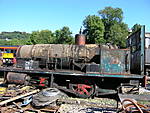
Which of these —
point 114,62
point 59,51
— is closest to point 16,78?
point 59,51

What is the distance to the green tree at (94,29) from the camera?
95.5 feet

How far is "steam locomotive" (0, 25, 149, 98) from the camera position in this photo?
7.03 metres

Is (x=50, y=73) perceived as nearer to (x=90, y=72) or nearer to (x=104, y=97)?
(x=90, y=72)

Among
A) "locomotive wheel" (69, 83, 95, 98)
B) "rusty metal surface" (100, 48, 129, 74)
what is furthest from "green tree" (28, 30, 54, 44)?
"rusty metal surface" (100, 48, 129, 74)

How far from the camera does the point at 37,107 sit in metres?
5.75

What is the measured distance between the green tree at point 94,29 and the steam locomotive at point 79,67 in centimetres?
2117

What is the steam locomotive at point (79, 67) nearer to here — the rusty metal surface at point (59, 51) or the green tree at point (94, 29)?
the rusty metal surface at point (59, 51)

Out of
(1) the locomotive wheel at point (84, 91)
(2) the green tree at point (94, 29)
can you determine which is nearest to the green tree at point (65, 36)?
(2) the green tree at point (94, 29)

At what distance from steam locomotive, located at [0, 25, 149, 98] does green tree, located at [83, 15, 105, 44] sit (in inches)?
834

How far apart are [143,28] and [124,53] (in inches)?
54.0

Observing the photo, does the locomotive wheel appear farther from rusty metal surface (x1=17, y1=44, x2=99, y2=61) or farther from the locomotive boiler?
rusty metal surface (x1=17, y1=44, x2=99, y2=61)

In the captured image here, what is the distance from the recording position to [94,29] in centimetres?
2972

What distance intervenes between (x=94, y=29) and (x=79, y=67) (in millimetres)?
23111

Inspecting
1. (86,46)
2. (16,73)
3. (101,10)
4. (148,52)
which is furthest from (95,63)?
(101,10)
